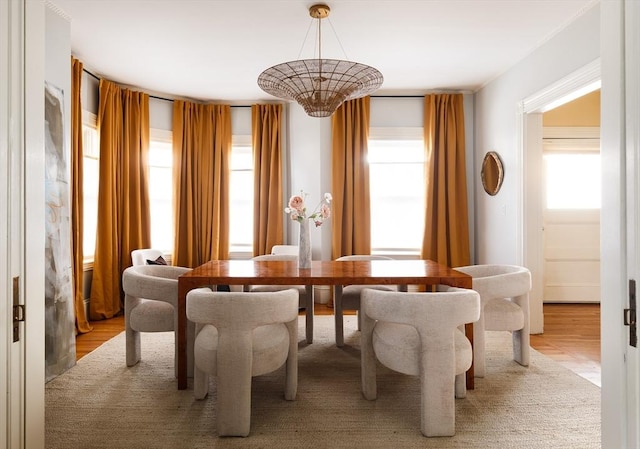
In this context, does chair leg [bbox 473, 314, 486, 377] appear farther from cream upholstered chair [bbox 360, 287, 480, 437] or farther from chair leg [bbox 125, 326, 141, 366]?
chair leg [bbox 125, 326, 141, 366]

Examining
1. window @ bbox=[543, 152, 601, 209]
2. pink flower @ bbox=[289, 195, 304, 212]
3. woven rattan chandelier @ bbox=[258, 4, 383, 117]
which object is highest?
woven rattan chandelier @ bbox=[258, 4, 383, 117]

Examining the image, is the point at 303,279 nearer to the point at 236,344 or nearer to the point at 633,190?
the point at 236,344

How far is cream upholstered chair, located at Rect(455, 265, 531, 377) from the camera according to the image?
2701 mm

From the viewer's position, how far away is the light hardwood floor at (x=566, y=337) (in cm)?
311

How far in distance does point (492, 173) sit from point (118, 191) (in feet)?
13.8

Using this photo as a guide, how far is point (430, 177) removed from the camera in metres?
5.08

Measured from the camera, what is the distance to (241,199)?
219 inches

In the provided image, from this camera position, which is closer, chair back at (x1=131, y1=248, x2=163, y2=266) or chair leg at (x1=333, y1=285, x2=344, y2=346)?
chair leg at (x1=333, y1=285, x2=344, y2=346)

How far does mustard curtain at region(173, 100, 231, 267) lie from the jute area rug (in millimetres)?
2296

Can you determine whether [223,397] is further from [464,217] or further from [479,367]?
[464,217]

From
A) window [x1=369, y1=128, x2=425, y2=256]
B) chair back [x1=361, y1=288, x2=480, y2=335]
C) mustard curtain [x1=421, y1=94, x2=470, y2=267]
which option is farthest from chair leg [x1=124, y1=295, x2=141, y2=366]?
mustard curtain [x1=421, y1=94, x2=470, y2=267]

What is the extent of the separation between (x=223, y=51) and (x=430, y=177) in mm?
2775

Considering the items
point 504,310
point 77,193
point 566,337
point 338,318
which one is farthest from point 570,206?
point 77,193

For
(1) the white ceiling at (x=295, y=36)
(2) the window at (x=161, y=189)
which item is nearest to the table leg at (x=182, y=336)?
(1) the white ceiling at (x=295, y=36)
